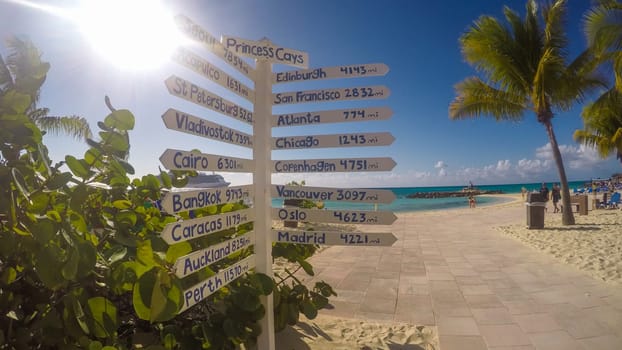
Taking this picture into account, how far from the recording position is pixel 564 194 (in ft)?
32.5

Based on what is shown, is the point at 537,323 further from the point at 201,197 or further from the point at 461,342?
the point at 201,197

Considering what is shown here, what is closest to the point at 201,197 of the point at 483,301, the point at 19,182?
the point at 19,182

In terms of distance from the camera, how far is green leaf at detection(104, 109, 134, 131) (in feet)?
3.96

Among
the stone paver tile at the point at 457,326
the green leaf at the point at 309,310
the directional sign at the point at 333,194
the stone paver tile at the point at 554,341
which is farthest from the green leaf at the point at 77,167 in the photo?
the stone paver tile at the point at 554,341

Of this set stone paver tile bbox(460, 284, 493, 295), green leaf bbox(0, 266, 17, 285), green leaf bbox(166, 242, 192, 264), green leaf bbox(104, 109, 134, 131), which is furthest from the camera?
stone paver tile bbox(460, 284, 493, 295)

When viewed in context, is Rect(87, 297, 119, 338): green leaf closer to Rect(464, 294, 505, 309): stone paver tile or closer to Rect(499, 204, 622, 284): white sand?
Rect(464, 294, 505, 309): stone paver tile

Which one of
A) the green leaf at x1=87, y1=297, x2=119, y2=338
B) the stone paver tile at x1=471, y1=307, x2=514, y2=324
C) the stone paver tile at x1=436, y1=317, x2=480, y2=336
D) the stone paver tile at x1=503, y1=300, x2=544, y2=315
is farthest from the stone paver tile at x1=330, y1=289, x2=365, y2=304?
the green leaf at x1=87, y1=297, x2=119, y2=338

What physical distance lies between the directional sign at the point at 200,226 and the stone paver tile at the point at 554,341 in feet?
9.61

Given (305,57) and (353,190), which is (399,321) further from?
(305,57)

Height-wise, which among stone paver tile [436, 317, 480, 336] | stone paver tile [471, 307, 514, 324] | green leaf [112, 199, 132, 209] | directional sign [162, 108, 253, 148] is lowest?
stone paver tile [436, 317, 480, 336]

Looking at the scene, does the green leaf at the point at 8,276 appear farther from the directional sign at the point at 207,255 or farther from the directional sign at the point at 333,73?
the directional sign at the point at 333,73

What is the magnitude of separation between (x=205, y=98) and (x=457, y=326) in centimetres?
332

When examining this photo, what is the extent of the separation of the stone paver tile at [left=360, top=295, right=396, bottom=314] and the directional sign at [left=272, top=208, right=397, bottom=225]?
1.96 metres

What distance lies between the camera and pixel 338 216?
2215 mm
